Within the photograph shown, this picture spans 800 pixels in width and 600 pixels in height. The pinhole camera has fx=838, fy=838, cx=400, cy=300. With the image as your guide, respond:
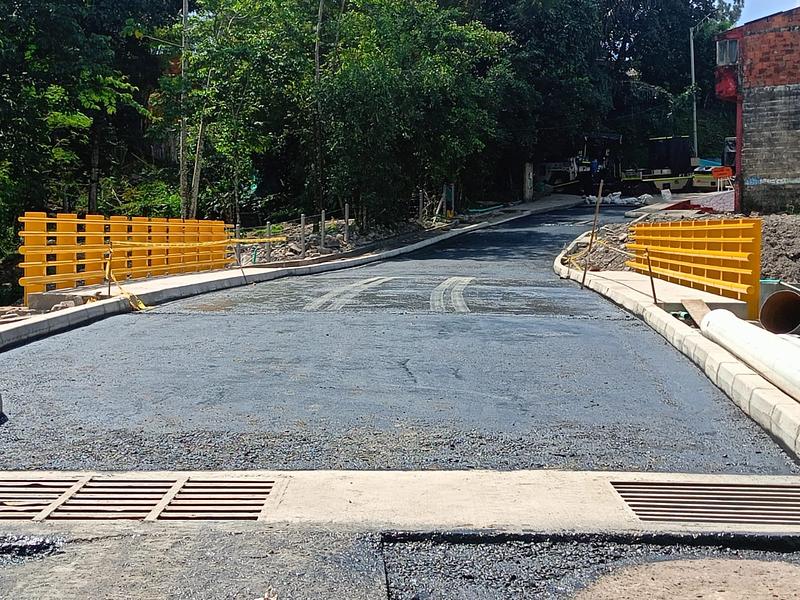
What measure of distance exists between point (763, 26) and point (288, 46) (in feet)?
57.4

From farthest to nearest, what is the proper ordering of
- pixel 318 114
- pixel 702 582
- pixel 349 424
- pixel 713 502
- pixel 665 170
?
pixel 665 170 < pixel 318 114 < pixel 349 424 < pixel 713 502 < pixel 702 582

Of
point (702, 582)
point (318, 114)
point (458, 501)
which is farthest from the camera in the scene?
point (318, 114)

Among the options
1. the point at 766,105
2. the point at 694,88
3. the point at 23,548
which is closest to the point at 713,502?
the point at 23,548

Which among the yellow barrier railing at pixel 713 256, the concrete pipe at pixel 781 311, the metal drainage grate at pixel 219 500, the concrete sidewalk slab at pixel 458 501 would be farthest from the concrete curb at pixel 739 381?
the metal drainage grate at pixel 219 500

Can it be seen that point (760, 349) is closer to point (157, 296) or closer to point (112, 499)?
point (112, 499)

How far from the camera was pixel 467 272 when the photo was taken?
2081 centimetres

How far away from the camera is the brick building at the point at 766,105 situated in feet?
101

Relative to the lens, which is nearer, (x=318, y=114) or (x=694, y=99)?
(x=318, y=114)

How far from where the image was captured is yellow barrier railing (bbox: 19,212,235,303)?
13062 mm

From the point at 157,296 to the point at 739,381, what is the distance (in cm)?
939

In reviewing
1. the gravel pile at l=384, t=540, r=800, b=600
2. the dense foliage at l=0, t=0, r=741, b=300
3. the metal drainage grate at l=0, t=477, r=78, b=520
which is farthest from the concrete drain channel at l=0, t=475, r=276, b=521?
the dense foliage at l=0, t=0, r=741, b=300

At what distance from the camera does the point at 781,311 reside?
12734 mm

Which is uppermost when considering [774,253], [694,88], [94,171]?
[694,88]

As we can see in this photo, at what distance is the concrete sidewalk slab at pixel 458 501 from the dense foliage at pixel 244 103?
21.2m
